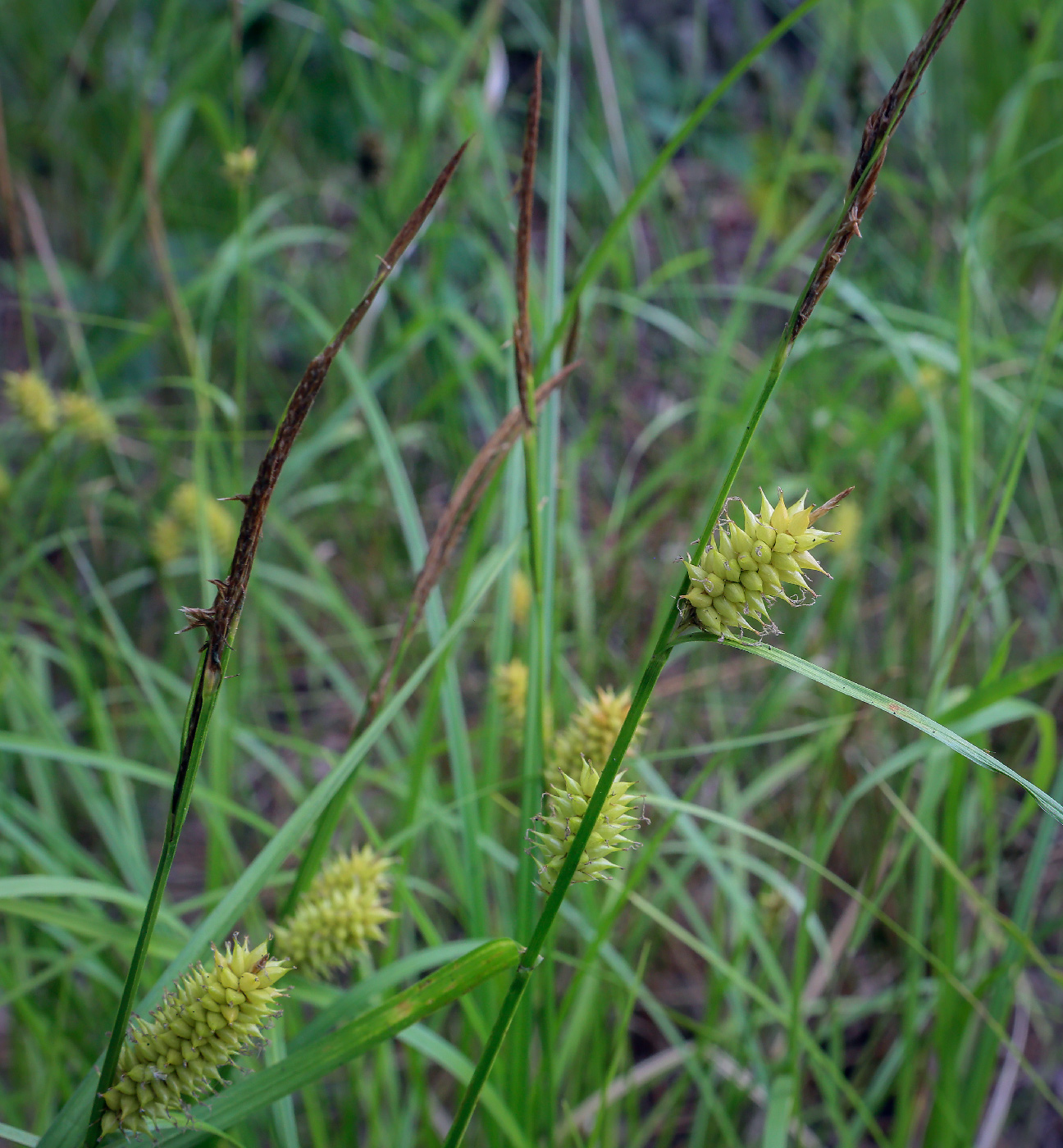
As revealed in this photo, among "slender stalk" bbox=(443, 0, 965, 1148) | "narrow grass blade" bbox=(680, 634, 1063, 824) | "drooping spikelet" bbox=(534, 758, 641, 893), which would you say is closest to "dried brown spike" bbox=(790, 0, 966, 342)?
"slender stalk" bbox=(443, 0, 965, 1148)

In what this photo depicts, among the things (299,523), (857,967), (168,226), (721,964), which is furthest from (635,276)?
(721,964)

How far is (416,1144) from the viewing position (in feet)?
4.17

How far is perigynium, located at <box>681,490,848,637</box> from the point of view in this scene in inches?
17.3

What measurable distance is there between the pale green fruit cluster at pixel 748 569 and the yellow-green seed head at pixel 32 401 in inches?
45.9

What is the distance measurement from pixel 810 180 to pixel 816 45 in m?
0.44

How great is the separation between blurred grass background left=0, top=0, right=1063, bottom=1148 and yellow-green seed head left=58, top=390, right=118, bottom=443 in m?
0.01

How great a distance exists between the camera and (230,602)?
46 centimetres

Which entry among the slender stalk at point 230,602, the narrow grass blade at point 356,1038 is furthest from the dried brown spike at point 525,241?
the narrow grass blade at point 356,1038

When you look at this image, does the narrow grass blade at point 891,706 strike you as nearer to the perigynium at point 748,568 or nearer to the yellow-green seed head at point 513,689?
the perigynium at point 748,568

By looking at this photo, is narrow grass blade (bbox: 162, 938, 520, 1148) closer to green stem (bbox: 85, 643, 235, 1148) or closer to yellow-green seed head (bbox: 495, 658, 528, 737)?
green stem (bbox: 85, 643, 235, 1148)

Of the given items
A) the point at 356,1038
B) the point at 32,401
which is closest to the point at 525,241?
the point at 356,1038

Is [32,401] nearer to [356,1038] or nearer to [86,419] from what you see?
[86,419]

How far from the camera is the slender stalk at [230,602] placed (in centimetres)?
44

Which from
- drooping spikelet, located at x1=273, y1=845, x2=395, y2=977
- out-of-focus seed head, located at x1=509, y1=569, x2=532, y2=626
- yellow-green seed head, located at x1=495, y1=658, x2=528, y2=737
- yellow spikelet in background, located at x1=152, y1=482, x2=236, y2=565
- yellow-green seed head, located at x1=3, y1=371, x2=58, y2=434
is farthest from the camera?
yellow spikelet in background, located at x1=152, y1=482, x2=236, y2=565
